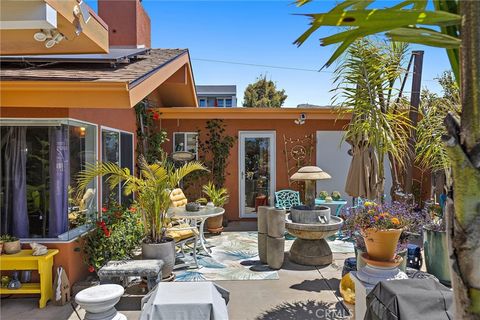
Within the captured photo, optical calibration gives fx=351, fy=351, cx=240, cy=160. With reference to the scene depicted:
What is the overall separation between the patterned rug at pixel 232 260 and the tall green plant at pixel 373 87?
8.44ft

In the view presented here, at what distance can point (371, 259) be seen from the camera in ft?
11.0

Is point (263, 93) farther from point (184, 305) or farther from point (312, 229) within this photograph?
point (184, 305)

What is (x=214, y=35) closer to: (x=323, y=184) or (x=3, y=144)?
(x=323, y=184)

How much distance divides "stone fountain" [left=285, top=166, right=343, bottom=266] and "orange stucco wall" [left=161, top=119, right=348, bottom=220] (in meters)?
3.52

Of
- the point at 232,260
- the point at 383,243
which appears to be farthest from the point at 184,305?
the point at 232,260

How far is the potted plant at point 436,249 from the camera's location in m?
4.77

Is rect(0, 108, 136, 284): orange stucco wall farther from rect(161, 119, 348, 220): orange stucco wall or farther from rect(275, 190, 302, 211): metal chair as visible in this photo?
rect(275, 190, 302, 211): metal chair

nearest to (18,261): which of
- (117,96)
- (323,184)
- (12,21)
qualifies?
(117,96)

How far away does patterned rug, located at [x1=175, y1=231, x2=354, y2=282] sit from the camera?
17.8 ft

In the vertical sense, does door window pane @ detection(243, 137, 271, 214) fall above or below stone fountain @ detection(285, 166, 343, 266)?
above

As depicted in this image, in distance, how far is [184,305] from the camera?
2838mm

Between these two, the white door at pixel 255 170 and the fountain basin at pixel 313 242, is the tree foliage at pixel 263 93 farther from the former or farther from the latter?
the fountain basin at pixel 313 242

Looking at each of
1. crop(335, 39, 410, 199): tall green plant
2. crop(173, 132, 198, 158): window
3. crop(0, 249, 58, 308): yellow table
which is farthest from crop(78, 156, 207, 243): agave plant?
crop(173, 132, 198, 158): window

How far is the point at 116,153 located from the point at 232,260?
3.17 metres
